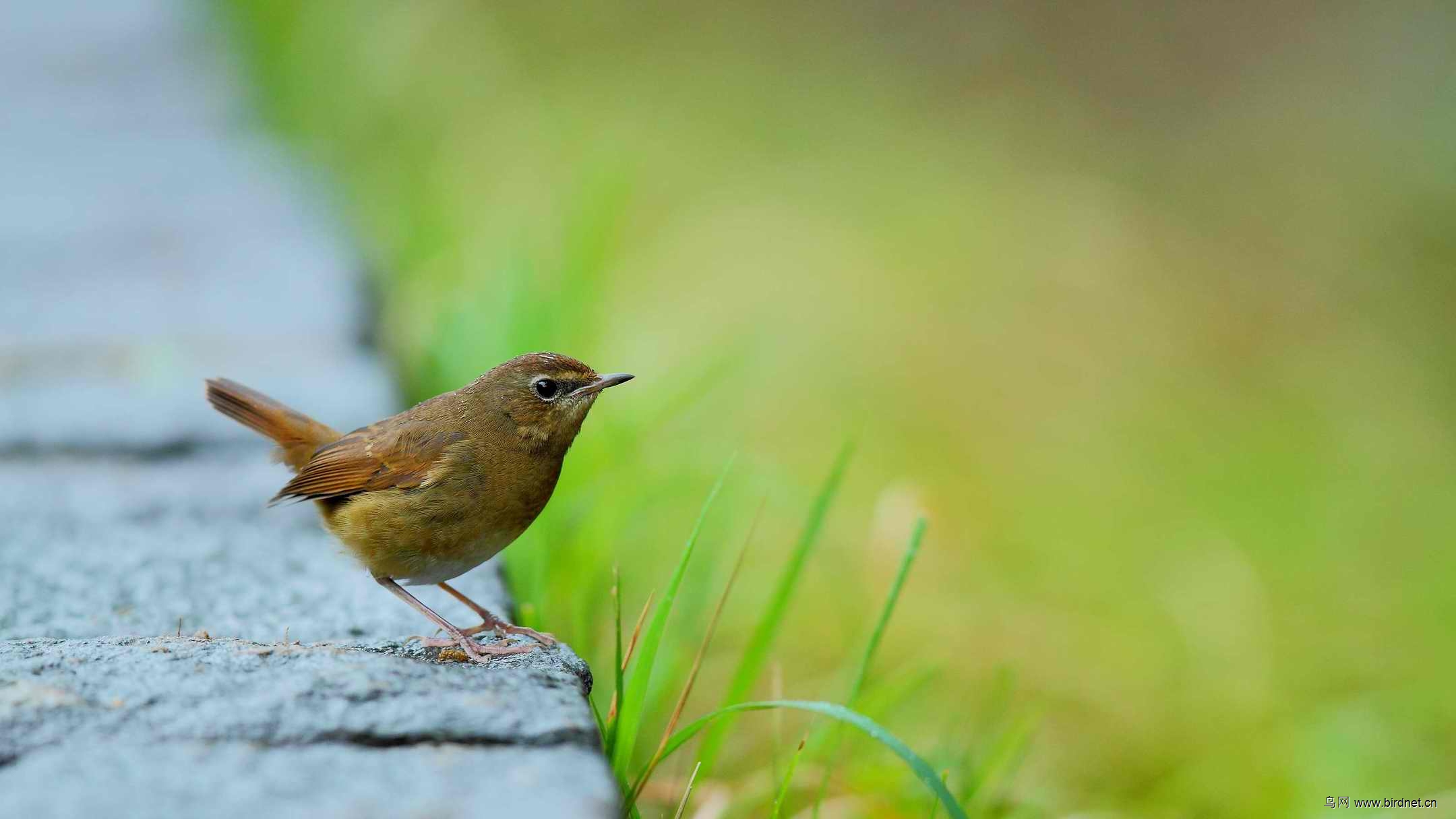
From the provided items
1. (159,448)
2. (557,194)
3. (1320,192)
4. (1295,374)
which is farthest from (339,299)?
(1320,192)

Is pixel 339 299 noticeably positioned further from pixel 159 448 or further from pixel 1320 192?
pixel 1320 192

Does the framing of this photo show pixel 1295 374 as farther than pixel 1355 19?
No

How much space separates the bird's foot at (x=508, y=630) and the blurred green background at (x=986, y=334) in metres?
0.19

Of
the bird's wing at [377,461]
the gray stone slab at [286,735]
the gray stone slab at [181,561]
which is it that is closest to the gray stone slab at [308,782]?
the gray stone slab at [286,735]

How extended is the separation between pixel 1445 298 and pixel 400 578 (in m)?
6.60

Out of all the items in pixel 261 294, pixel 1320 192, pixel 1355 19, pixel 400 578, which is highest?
pixel 1355 19

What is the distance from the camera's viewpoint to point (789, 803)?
316 cm

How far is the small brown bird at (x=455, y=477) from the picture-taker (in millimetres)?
2770

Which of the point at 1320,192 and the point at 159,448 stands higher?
the point at 1320,192

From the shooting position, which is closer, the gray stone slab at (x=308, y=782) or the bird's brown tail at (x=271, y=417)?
the gray stone slab at (x=308, y=782)

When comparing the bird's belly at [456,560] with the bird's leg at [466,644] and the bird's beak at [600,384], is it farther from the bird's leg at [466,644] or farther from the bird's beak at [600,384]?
the bird's beak at [600,384]

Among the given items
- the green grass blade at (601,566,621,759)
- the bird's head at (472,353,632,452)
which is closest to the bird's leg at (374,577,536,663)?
the green grass blade at (601,566,621,759)

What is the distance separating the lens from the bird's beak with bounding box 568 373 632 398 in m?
3.05

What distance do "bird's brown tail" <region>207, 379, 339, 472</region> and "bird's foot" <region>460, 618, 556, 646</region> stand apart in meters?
0.82
